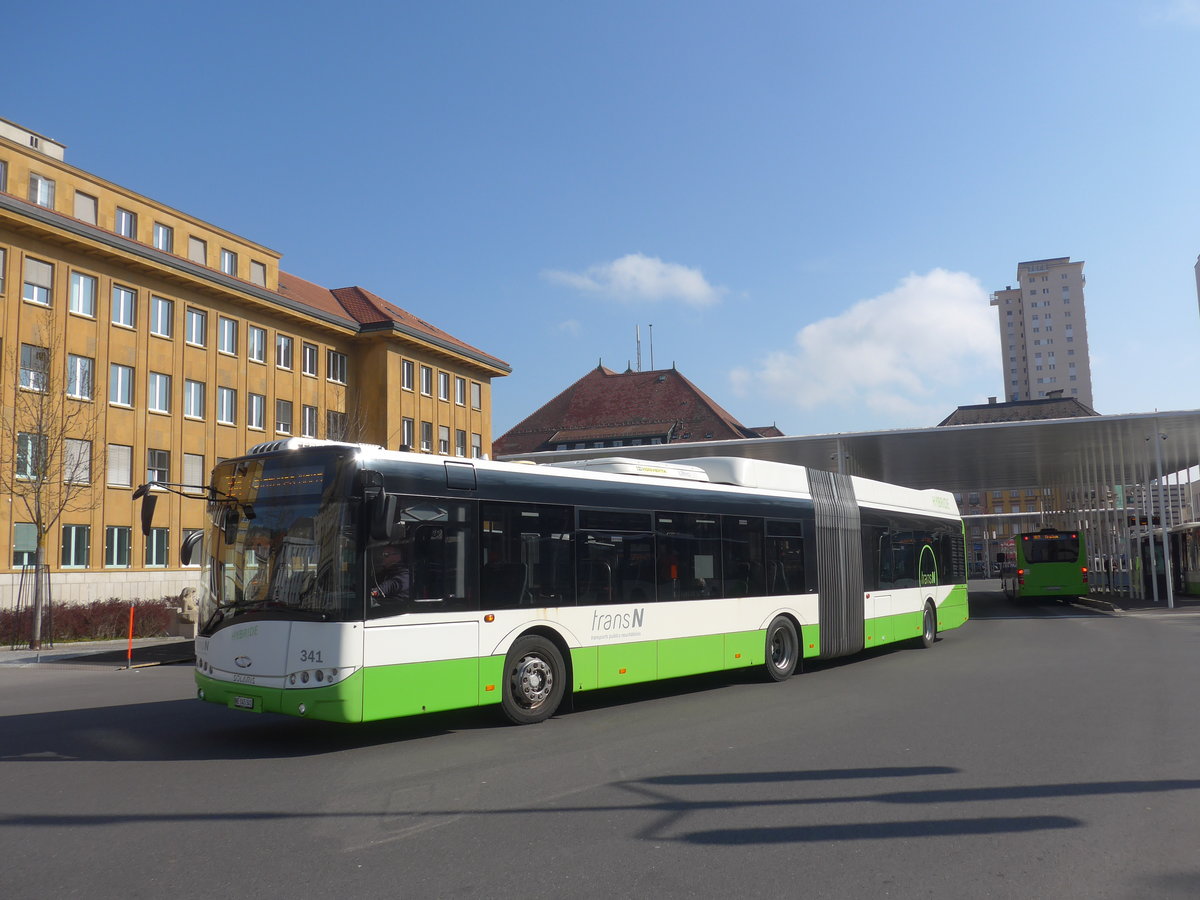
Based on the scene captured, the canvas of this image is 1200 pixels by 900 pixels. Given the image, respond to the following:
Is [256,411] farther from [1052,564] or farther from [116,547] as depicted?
[1052,564]

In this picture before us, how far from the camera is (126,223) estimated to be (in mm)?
37312

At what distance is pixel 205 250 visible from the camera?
41.0 metres

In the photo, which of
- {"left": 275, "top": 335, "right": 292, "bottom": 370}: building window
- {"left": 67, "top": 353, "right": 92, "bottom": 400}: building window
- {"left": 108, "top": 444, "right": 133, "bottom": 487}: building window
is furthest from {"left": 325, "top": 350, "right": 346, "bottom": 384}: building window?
{"left": 67, "top": 353, "right": 92, "bottom": 400}: building window

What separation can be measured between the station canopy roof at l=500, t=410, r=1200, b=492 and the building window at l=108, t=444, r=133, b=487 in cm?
1313

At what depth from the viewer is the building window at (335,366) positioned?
46188 millimetres

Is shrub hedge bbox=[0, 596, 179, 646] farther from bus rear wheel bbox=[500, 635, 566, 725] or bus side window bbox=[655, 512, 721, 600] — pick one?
bus rear wheel bbox=[500, 635, 566, 725]

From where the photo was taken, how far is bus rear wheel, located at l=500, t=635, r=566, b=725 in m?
10.1

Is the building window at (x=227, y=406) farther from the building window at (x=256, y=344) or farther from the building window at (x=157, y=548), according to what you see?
the building window at (x=157, y=548)

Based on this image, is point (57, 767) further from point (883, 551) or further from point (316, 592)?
point (883, 551)

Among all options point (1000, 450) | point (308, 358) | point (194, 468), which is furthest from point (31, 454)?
point (1000, 450)

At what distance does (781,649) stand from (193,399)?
29.6 m

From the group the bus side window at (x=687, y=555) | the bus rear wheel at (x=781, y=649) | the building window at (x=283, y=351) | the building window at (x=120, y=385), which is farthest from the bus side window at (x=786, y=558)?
the building window at (x=283, y=351)

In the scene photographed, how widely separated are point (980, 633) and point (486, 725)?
52.3ft

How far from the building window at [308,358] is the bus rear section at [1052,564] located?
29.7 metres
